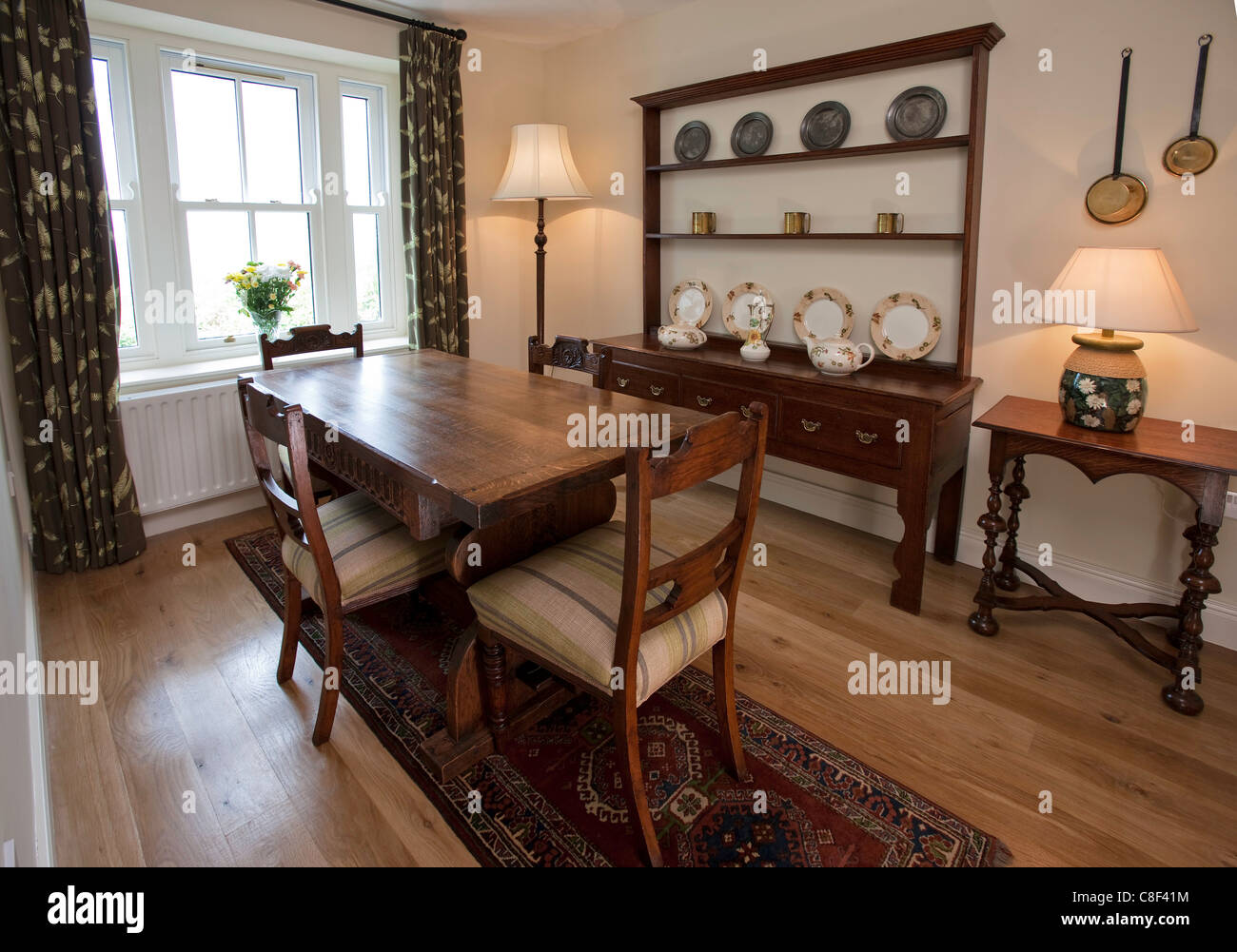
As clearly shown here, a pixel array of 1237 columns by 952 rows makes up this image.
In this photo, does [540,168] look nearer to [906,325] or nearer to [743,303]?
[743,303]

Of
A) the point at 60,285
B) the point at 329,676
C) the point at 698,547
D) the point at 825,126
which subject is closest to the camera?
the point at 698,547

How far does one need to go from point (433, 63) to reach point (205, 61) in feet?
3.37

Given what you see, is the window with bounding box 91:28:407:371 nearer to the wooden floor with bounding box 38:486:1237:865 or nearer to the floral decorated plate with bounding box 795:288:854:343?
the wooden floor with bounding box 38:486:1237:865

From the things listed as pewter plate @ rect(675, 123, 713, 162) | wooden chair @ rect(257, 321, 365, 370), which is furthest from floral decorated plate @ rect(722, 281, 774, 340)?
wooden chair @ rect(257, 321, 365, 370)

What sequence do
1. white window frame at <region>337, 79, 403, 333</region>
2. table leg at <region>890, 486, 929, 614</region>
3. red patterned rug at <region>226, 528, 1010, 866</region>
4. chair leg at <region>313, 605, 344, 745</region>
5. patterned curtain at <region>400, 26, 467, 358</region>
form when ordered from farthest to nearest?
white window frame at <region>337, 79, 403, 333</region> < patterned curtain at <region>400, 26, 467, 358</region> < table leg at <region>890, 486, 929, 614</region> < chair leg at <region>313, 605, 344, 745</region> < red patterned rug at <region>226, 528, 1010, 866</region>

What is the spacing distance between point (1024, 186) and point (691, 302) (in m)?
1.58

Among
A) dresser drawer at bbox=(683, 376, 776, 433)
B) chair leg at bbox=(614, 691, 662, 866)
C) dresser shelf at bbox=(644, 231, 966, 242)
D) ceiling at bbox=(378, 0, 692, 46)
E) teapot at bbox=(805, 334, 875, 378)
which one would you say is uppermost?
ceiling at bbox=(378, 0, 692, 46)

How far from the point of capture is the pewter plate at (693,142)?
136 inches

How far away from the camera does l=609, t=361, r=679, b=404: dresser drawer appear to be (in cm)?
331

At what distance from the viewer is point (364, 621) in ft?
8.39

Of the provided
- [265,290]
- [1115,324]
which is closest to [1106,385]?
[1115,324]

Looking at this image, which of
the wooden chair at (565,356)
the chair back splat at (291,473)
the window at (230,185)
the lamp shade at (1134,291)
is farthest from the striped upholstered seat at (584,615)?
the window at (230,185)

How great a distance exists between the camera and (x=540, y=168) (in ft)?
12.4

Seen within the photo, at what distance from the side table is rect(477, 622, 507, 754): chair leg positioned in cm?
166
